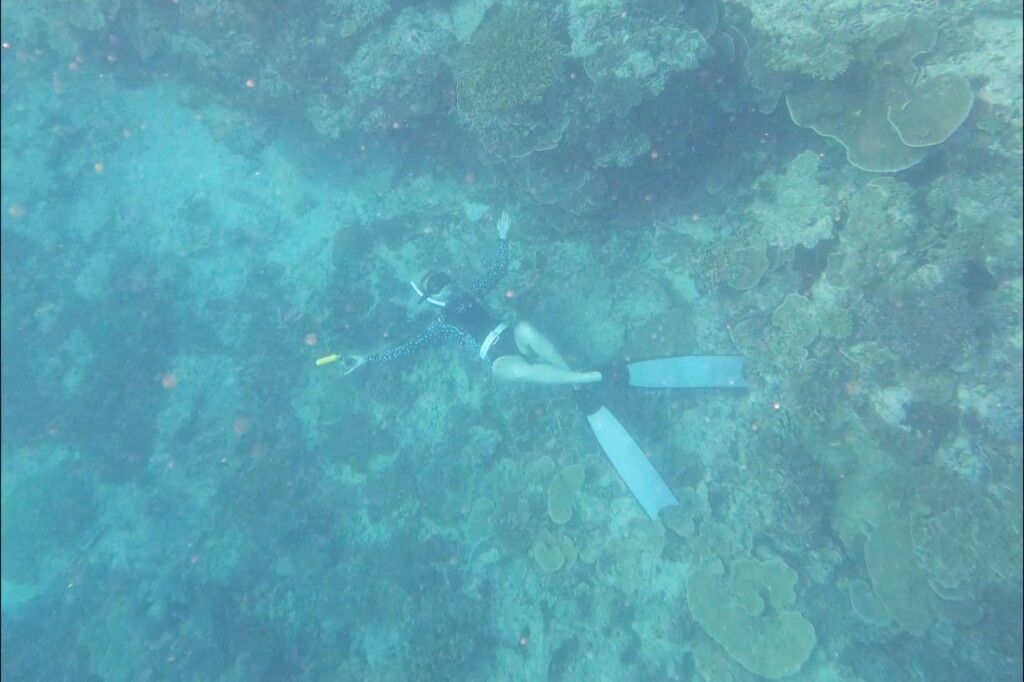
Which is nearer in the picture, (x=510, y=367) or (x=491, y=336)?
(x=510, y=367)

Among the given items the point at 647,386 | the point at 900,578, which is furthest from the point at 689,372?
the point at 900,578

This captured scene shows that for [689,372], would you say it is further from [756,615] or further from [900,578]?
[900,578]

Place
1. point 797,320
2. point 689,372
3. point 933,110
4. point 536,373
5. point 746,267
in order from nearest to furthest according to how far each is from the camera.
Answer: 1. point 933,110
2. point 797,320
3. point 746,267
4. point 536,373
5. point 689,372

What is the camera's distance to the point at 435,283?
22.3 feet

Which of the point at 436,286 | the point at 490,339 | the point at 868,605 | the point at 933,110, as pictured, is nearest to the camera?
the point at 933,110

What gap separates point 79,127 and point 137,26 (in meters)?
2.99

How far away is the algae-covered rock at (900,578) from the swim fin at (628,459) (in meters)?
2.14

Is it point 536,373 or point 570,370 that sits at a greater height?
→ point 536,373

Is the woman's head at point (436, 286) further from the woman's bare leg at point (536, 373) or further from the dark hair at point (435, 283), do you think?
the woman's bare leg at point (536, 373)

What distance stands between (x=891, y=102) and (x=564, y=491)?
226 inches

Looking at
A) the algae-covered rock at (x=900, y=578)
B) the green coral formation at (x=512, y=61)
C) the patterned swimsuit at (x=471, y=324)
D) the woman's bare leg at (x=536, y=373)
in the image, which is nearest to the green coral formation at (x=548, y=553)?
the woman's bare leg at (x=536, y=373)

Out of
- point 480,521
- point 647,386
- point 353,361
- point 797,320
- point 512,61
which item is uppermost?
point 512,61

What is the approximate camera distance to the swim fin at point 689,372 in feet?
21.5

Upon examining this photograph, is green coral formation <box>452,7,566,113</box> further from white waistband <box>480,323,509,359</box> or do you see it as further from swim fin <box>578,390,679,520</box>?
swim fin <box>578,390,679,520</box>
